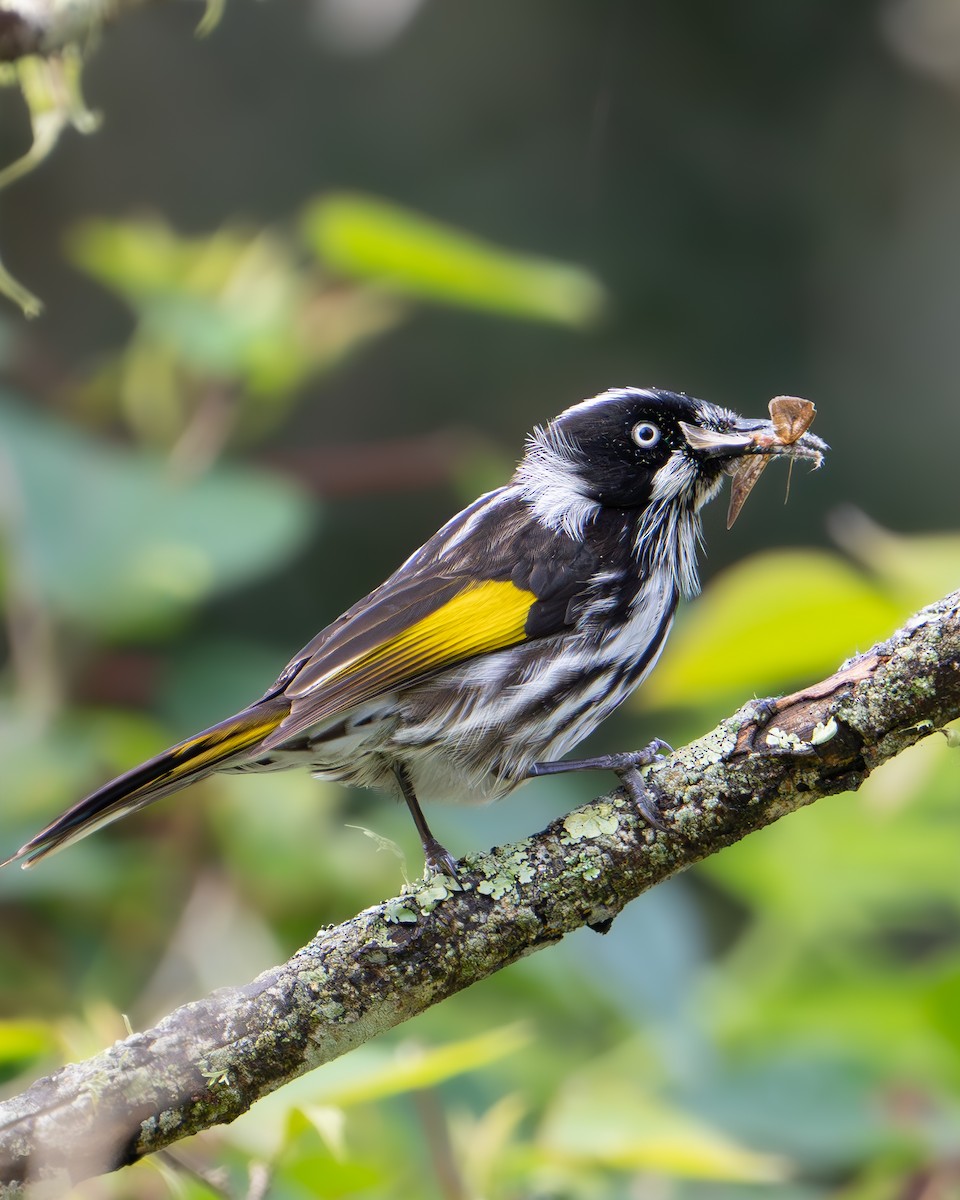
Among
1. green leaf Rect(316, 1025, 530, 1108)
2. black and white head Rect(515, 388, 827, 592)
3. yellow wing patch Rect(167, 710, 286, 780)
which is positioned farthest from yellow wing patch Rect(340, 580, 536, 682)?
green leaf Rect(316, 1025, 530, 1108)

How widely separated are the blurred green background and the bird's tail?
0.33 meters

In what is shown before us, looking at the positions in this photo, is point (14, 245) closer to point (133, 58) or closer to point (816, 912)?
point (133, 58)

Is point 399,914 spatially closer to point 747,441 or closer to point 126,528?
point 747,441

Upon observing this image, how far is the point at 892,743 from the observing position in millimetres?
1767

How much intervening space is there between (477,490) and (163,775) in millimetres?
1300

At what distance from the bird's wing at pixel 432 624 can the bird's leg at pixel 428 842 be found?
0.66ft

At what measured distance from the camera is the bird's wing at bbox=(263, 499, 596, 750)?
2373 mm

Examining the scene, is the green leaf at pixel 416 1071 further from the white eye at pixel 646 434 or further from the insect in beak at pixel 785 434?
the white eye at pixel 646 434

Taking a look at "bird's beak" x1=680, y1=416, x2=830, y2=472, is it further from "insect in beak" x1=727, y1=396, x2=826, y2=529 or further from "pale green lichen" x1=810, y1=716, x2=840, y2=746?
"pale green lichen" x1=810, y1=716, x2=840, y2=746

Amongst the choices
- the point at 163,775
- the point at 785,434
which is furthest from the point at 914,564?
the point at 163,775

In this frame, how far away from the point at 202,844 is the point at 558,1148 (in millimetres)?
1448

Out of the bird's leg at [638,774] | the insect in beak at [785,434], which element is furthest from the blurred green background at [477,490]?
the bird's leg at [638,774]

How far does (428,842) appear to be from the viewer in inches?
87.3

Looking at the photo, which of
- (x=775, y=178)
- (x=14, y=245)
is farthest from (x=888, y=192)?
(x=14, y=245)
